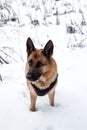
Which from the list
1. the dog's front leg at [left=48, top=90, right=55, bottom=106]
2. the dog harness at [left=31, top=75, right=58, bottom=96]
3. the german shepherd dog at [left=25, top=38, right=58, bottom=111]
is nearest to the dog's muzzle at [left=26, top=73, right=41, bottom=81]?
the german shepherd dog at [left=25, top=38, right=58, bottom=111]

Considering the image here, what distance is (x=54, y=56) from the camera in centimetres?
566

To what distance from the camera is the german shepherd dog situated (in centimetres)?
349

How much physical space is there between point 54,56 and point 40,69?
7.15 feet

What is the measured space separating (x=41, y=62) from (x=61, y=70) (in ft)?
5.47

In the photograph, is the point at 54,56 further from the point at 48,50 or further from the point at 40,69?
the point at 40,69

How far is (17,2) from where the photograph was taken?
9.08 m

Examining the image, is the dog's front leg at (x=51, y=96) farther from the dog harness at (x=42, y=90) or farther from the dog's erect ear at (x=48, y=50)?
the dog's erect ear at (x=48, y=50)

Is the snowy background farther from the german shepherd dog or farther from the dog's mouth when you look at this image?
the dog's mouth

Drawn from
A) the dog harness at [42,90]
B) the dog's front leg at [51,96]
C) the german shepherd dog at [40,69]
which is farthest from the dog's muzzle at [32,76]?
the dog's front leg at [51,96]

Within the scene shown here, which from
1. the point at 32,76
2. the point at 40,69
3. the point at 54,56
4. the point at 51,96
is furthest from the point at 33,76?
the point at 54,56

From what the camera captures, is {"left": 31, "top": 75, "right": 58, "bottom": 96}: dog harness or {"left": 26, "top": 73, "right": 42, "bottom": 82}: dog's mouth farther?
{"left": 31, "top": 75, "right": 58, "bottom": 96}: dog harness

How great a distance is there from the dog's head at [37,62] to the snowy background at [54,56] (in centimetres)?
62

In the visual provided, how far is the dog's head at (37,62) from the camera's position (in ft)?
11.4

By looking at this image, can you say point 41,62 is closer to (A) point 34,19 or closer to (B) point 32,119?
(B) point 32,119
